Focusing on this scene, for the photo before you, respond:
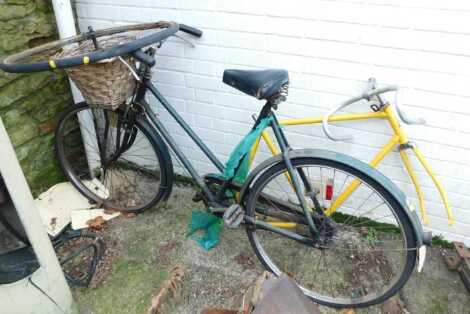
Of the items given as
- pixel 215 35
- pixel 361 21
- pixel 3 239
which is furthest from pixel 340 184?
pixel 3 239

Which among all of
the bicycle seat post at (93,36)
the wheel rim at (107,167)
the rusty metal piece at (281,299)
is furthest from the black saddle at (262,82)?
the wheel rim at (107,167)

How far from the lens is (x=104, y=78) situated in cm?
221

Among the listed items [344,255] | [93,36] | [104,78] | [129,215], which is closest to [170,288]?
[129,215]

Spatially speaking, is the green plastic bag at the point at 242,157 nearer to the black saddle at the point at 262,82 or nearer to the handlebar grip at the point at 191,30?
the black saddle at the point at 262,82

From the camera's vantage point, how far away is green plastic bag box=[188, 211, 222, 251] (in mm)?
2848

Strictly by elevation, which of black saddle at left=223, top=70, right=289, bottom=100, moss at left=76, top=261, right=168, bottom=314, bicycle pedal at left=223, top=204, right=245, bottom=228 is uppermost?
black saddle at left=223, top=70, right=289, bottom=100

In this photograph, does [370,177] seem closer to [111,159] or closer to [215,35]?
[215,35]

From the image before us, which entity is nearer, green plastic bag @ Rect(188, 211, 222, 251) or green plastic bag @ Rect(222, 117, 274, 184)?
green plastic bag @ Rect(222, 117, 274, 184)

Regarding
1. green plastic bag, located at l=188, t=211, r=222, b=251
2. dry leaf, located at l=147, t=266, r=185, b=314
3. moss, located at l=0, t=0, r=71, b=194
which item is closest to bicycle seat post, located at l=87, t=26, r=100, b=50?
moss, located at l=0, t=0, r=71, b=194

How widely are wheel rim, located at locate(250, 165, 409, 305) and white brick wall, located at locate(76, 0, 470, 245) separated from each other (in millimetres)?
301

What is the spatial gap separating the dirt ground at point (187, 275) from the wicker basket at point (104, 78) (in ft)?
3.58

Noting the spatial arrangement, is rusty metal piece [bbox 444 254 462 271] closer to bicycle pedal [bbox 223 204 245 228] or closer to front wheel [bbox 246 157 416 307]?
front wheel [bbox 246 157 416 307]

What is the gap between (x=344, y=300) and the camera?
2.41 meters

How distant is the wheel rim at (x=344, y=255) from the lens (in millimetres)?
2520
